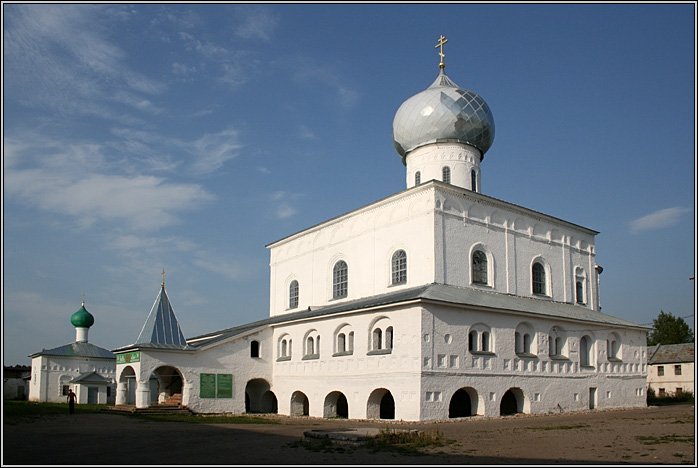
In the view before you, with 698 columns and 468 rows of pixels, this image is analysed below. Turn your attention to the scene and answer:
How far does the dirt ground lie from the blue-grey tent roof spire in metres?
6.25

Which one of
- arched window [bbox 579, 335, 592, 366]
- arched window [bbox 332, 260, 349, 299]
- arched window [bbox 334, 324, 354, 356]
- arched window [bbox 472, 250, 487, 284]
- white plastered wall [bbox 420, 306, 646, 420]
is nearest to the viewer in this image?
white plastered wall [bbox 420, 306, 646, 420]

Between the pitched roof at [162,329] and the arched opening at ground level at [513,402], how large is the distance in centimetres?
1160

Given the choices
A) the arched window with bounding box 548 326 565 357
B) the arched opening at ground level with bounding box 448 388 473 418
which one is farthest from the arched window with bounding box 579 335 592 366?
the arched opening at ground level with bounding box 448 388 473 418

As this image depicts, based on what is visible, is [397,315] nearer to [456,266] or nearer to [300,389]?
[456,266]

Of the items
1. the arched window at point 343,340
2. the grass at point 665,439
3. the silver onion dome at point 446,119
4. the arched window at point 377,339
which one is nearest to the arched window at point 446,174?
the silver onion dome at point 446,119

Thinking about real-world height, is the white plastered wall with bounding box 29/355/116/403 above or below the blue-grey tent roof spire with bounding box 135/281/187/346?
below

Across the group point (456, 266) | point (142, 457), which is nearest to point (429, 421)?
point (456, 266)

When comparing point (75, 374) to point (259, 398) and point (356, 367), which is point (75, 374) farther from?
point (356, 367)

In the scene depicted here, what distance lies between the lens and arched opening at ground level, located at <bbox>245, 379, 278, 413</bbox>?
85.1ft

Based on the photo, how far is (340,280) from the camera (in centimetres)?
2605

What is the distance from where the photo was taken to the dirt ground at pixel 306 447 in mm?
10258

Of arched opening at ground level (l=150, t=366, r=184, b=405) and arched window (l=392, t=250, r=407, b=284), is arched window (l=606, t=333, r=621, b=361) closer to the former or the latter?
arched window (l=392, t=250, r=407, b=284)

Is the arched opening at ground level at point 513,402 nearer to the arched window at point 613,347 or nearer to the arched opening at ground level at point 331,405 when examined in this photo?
the arched window at point 613,347

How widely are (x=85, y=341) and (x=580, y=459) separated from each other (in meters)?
37.8
